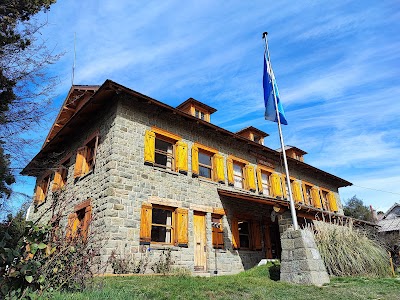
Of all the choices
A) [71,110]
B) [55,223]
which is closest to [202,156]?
[71,110]

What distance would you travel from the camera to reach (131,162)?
1041cm

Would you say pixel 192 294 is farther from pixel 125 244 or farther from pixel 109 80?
pixel 109 80

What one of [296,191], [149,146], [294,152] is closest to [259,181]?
[296,191]

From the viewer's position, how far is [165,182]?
11078mm

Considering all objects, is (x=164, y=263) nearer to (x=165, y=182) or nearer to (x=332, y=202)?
(x=165, y=182)

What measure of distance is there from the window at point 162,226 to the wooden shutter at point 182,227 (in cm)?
30

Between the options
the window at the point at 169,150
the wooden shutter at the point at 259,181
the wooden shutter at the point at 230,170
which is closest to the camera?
the window at the point at 169,150

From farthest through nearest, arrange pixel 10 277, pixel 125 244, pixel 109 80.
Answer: pixel 109 80
pixel 125 244
pixel 10 277

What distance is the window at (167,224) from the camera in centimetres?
1048

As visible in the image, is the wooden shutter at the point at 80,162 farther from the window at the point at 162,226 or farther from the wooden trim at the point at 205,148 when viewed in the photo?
the wooden trim at the point at 205,148

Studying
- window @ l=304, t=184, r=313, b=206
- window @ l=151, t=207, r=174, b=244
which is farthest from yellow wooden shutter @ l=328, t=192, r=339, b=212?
window @ l=151, t=207, r=174, b=244

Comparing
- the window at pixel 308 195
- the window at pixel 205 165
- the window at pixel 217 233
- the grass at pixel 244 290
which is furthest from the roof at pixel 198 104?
the grass at pixel 244 290

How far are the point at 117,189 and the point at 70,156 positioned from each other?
5.35 meters

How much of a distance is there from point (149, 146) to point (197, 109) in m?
4.92
